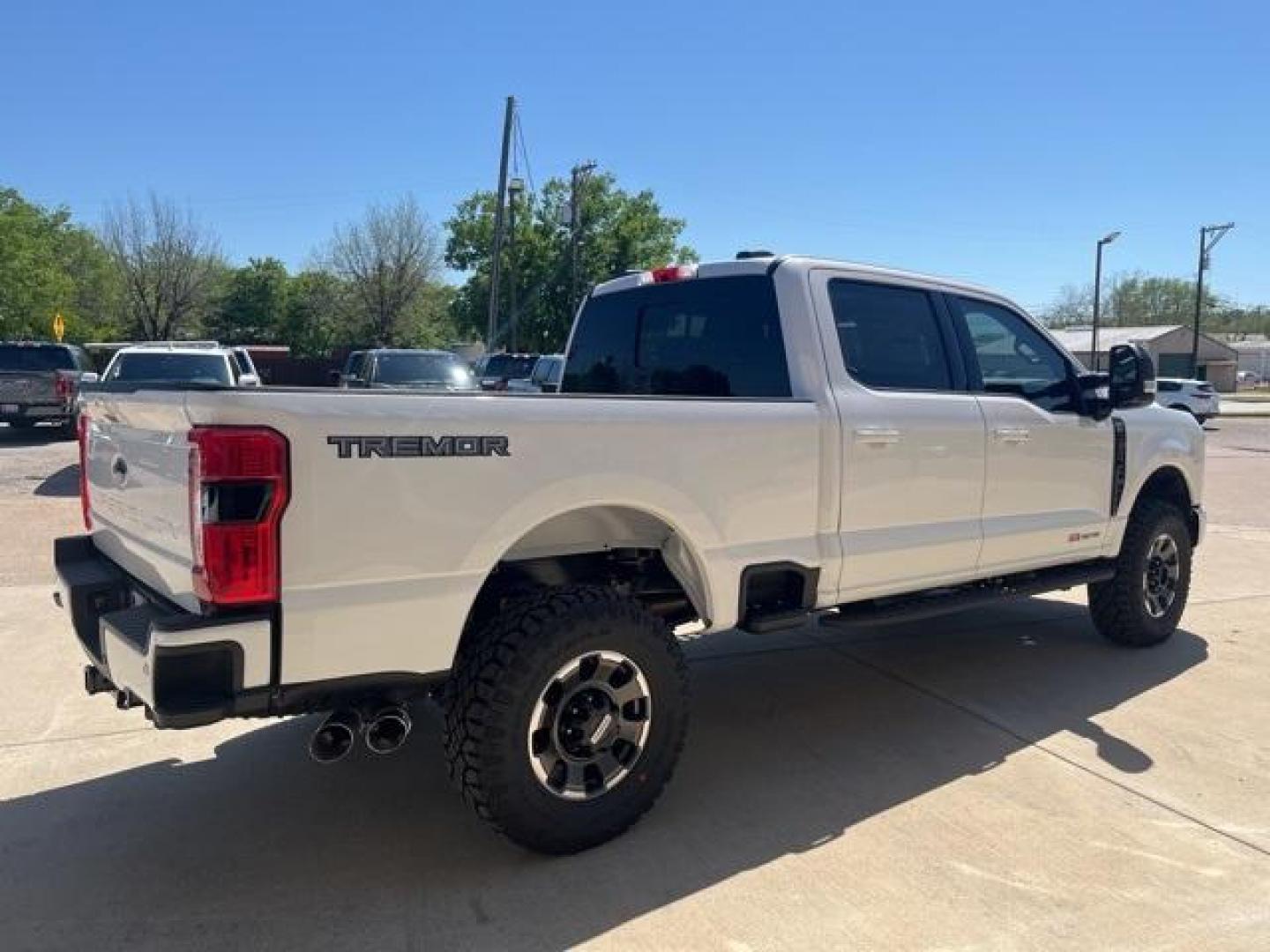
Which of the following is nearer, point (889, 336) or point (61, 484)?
point (889, 336)

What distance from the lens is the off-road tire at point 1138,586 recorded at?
5.84 metres

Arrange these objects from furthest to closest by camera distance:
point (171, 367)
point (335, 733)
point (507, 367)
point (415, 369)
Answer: point (507, 367), point (415, 369), point (171, 367), point (335, 733)

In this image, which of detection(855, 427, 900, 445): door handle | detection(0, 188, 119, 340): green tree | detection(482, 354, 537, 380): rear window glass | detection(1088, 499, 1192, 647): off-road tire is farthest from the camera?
detection(0, 188, 119, 340): green tree

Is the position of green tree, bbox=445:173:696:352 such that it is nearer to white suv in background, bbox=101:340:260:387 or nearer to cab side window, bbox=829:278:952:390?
white suv in background, bbox=101:340:260:387

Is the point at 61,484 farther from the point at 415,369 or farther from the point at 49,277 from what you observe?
the point at 49,277

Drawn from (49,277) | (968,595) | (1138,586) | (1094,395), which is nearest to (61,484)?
(968,595)

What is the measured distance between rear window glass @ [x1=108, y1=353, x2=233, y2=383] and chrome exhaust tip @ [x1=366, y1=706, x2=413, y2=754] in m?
11.6

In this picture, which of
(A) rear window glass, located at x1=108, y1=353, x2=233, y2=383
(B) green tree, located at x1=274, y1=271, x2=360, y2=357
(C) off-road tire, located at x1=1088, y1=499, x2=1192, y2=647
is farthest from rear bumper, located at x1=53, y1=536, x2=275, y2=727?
(B) green tree, located at x1=274, y1=271, x2=360, y2=357

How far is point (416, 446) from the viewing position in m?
2.91

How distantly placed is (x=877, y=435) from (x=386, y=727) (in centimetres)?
227

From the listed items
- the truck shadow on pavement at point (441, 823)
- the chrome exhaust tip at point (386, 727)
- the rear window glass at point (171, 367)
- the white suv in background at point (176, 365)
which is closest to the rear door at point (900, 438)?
the truck shadow on pavement at point (441, 823)

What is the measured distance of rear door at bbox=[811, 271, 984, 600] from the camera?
4.16m

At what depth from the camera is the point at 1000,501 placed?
4.84 meters

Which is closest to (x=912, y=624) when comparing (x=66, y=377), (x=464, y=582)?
(x=464, y=582)
